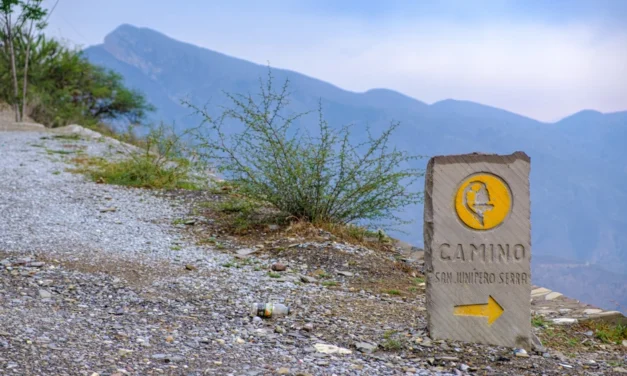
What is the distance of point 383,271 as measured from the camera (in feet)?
21.6

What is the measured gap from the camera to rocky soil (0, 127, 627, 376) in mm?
3850

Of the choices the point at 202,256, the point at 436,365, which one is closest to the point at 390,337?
the point at 436,365

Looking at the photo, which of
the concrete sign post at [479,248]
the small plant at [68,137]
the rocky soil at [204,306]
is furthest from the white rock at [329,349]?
the small plant at [68,137]

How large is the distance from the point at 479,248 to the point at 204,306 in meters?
2.06

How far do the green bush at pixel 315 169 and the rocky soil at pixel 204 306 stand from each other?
461 mm

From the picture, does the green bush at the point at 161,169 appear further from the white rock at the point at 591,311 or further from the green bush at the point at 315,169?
the white rock at the point at 591,311

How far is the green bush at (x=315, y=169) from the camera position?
7.52 metres

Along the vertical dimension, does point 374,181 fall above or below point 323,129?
below

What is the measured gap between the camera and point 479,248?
447 centimetres

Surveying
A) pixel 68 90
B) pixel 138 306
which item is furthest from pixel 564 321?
pixel 68 90

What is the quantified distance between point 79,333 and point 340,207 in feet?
13.2

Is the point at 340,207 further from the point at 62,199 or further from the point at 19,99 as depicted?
the point at 19,99

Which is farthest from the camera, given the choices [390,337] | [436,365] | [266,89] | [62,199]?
[62,199]

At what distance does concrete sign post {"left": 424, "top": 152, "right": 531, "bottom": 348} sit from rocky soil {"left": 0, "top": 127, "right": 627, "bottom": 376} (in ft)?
0.52
